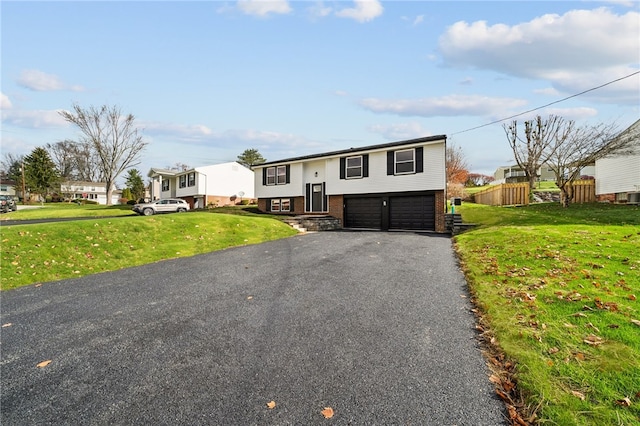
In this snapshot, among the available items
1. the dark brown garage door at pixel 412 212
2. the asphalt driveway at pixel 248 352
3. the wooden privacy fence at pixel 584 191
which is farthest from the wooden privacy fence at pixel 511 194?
the asphalt driveway at pixel 248 352

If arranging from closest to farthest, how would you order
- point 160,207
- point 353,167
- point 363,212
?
point 363,212 < point 353,167 < point 160,207

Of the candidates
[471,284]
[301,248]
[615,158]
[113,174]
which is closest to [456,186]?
[615,158]

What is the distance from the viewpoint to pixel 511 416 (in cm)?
265

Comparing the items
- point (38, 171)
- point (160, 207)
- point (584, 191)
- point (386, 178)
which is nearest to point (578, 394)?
point (386, 178)

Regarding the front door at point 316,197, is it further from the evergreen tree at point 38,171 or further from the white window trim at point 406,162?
the evergreen tree at point 38,171

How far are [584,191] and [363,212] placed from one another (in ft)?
56.6

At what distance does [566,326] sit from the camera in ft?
13.1

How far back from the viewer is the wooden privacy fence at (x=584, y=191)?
72.5ft

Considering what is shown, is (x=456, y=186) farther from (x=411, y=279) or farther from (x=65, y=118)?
(x=65, y=118)

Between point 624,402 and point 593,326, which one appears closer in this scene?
point 624,402

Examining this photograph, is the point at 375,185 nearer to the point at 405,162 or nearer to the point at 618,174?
the point at 405,162

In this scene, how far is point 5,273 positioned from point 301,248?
28.8 ft

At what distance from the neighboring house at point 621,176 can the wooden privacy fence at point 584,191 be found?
32 centimetres

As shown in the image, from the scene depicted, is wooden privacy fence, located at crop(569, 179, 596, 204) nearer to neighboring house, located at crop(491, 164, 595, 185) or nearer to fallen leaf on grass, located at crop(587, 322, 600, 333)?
neighboring house, located at crop(491, 164, 595, 185)
